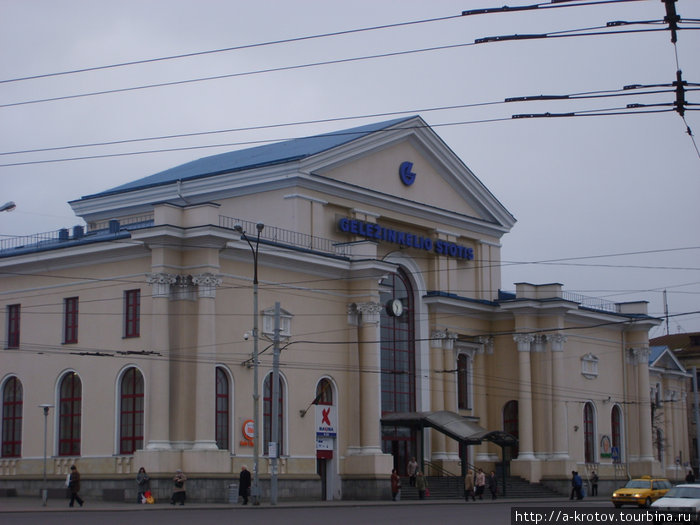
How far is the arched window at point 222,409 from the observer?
45.3 m

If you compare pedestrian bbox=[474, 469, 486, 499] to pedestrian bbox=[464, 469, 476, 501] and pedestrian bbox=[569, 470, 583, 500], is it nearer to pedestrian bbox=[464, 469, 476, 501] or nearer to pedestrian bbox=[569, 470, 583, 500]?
pedestrian bbox=[464, 469, 476, 501]

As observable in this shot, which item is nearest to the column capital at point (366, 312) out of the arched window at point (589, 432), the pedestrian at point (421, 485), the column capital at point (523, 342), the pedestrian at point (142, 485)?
the pedestrian at point (421, 485)

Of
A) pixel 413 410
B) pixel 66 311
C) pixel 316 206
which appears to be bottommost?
pixel 413 410

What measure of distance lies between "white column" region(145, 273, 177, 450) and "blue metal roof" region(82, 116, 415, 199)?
35.6 ft

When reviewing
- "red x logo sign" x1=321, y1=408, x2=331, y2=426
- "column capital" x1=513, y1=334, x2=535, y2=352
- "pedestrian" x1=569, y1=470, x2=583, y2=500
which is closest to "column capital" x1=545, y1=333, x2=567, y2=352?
"column capital" x1=513, y1=334, x2=535, y2=352

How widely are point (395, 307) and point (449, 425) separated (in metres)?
6.22

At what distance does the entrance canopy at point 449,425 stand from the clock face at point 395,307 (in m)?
4.85

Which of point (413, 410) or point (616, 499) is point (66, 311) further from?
point (616, 499)

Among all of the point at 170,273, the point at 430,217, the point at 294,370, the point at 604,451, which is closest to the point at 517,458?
the point at 604,451

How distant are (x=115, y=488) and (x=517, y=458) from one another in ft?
81.5

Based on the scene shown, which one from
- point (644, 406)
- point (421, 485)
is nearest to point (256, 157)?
point (421, 485)

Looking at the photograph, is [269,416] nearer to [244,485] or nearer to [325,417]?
[325,417]

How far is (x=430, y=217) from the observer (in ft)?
196

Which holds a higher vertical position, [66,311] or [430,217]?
[430,217]
